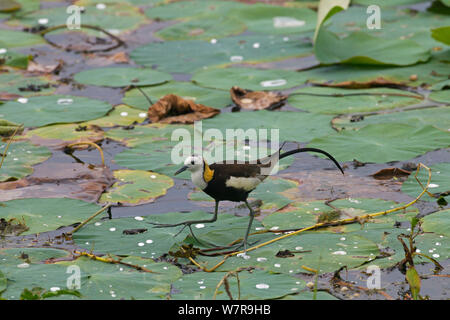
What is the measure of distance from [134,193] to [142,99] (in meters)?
1.92

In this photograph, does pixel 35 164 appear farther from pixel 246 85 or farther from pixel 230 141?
pixel 246 85

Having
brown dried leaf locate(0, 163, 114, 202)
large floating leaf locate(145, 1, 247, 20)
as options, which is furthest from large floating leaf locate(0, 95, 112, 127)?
large floating leaf locate(145, 1, 247, 20)

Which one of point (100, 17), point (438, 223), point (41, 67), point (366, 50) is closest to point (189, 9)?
point (100, 17)

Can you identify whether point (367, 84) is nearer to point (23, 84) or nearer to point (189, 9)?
point (23, 84)

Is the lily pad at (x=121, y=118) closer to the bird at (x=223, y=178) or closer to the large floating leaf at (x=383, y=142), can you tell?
the large floating leaf at (x=383, y=142)

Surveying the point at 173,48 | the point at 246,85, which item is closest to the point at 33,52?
the point at 173,48

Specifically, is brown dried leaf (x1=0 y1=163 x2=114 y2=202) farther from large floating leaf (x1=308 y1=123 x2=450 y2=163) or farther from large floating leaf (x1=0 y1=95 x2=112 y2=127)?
large floating leaf (x1=308 y1=123 x2=450 y2=163)

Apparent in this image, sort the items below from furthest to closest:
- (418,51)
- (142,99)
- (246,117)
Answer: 1. (418,51)
2. (142,99)
3. (246,117)

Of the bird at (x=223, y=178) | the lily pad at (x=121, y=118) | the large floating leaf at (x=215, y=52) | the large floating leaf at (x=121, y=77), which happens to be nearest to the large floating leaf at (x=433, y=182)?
the bird at (x=223, y=178)

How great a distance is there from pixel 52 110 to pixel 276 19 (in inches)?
139

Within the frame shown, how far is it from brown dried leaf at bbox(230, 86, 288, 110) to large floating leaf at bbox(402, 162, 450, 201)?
1.78 m

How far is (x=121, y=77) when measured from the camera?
714 cm

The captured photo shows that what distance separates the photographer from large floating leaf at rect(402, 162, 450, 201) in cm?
479

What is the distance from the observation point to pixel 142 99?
6668 mm
